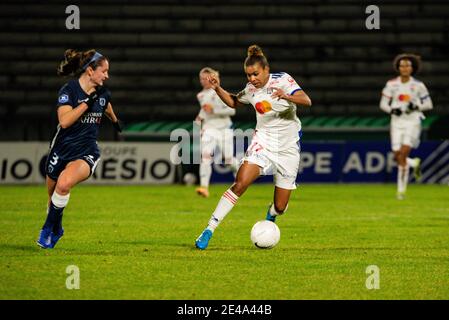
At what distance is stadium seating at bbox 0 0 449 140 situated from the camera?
24.8 meters

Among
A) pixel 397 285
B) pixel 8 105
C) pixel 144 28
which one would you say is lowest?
pixel 397 285

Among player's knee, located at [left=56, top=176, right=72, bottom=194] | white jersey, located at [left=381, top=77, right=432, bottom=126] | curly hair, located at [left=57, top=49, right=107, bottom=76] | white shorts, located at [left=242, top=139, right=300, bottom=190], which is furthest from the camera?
white jersey, located at [left=381, top=77, right=432, bottom=126]

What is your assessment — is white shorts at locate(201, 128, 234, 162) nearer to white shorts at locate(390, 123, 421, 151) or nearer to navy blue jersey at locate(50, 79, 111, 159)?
white shorts at locate(390, 123, 421, 151)

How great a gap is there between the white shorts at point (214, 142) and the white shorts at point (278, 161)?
7647 millimetres

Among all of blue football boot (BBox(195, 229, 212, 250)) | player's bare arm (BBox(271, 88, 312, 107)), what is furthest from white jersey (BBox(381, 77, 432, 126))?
blue football boot (BBox(195, 229, 212, 250))

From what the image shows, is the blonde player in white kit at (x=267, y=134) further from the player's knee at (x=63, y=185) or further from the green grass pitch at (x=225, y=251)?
the player's knee at (x=63, y=185)

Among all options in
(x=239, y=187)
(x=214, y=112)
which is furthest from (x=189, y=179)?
(x=239, y=187)

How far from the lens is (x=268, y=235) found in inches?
389

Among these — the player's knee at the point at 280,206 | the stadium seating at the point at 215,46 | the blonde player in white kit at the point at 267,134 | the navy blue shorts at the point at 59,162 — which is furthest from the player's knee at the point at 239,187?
the stadium seating at the point at 215,46

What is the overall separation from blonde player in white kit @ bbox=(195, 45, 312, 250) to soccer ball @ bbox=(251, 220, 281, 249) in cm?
35

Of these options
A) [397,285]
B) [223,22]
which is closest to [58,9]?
[223,22]

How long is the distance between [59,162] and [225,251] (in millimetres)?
1791

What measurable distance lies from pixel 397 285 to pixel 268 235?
234cm
